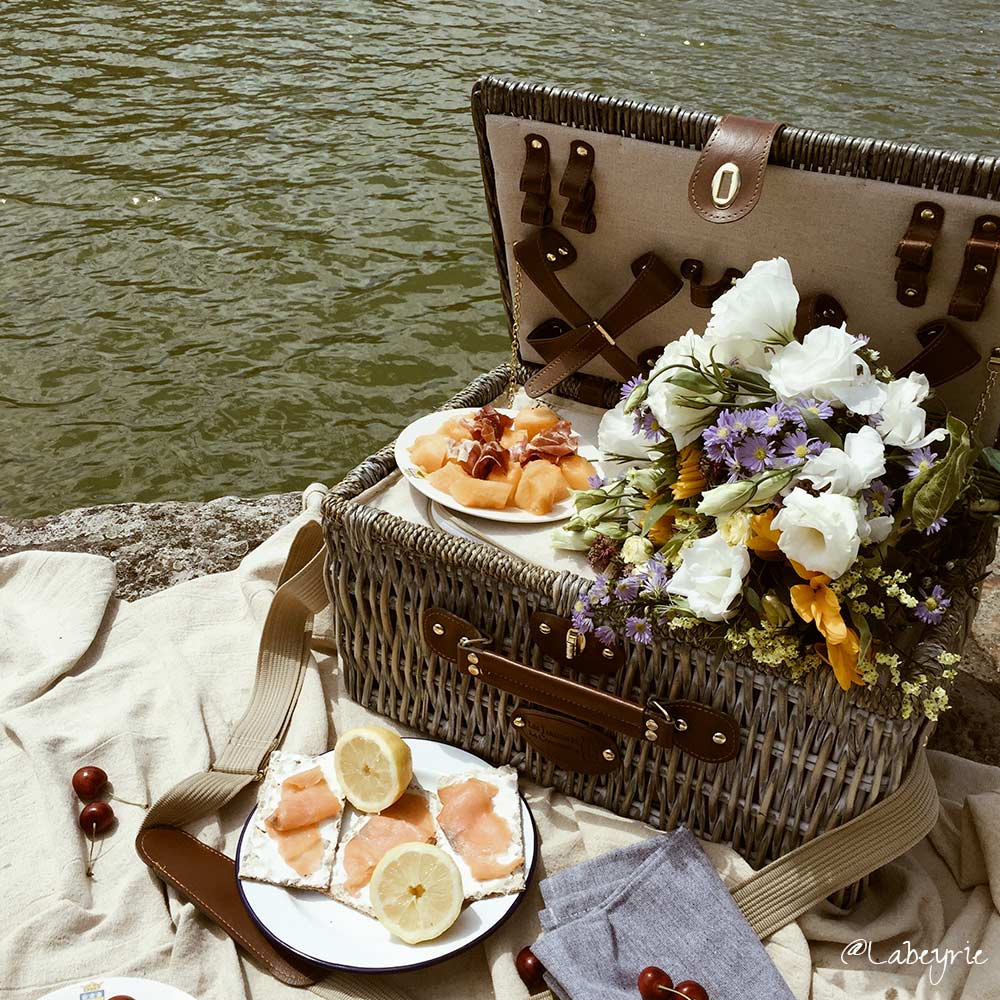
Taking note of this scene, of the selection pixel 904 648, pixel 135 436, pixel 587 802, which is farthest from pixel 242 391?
pixel 904 648

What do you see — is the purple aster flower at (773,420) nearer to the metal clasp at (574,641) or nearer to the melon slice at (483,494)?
the metal clasp at (574,641)

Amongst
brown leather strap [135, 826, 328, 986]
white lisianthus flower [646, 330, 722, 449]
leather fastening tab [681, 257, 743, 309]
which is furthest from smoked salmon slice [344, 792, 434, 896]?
leather fastening tab [681, 257, 743, 309]

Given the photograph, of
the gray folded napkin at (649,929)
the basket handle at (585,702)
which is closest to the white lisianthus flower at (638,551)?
the basket handle at (585,702)

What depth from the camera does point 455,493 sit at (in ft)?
6.15

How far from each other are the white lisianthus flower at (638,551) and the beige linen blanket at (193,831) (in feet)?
1.58

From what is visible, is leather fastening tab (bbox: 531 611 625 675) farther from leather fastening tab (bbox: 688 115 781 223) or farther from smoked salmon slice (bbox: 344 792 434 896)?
leather fastening tab (bbox: 688 115 781 223)

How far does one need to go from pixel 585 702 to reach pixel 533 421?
60cm

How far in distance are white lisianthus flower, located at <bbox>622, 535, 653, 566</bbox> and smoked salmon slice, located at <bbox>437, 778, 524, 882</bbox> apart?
0.47 m

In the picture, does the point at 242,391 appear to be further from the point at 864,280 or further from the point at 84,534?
the point at 864,280

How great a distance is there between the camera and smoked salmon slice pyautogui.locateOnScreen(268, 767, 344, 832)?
174 centimetres

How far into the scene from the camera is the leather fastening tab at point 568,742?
176cm

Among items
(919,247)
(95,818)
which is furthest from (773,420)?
(95,818)

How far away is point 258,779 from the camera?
1.92 m

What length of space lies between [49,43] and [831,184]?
634 cm
